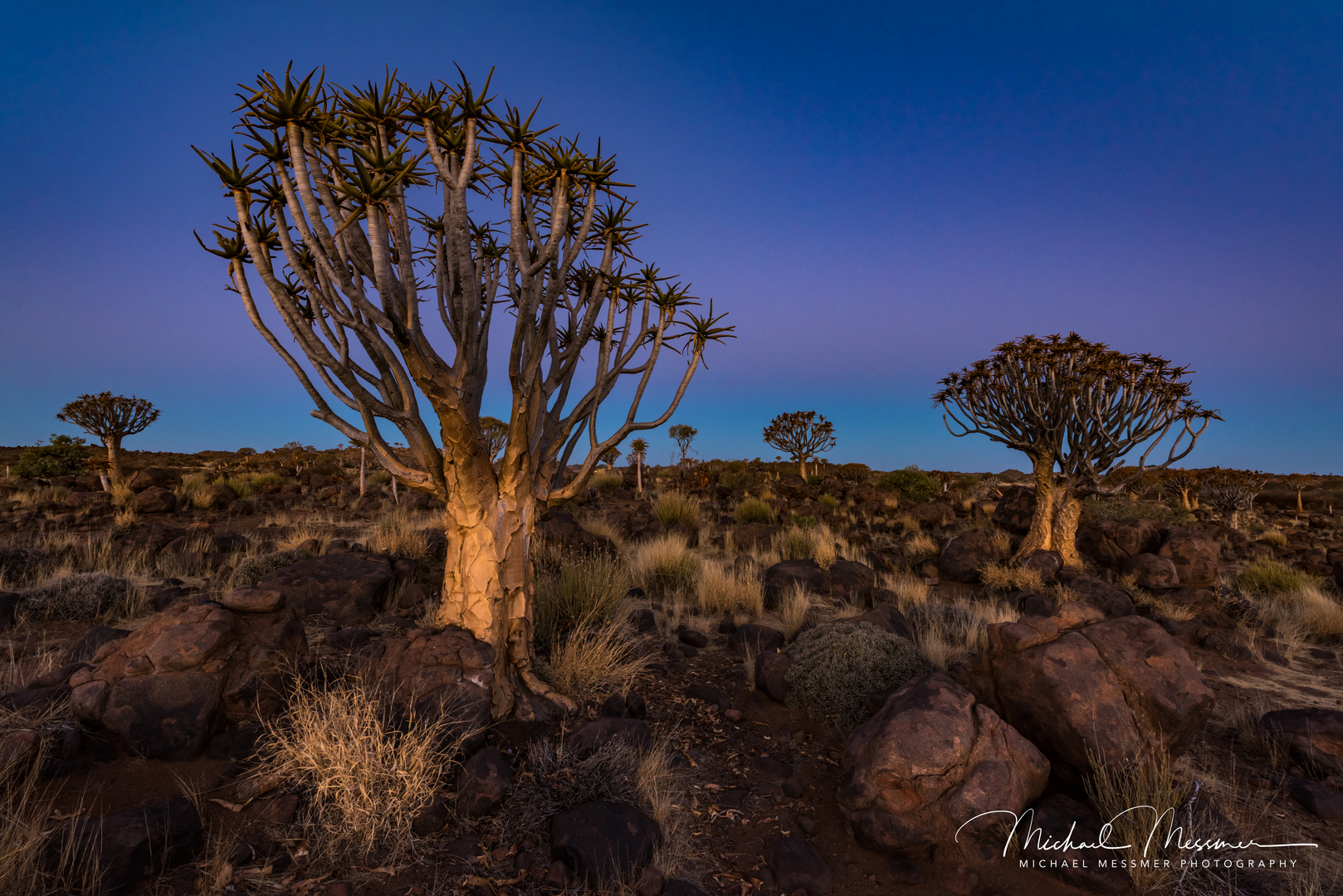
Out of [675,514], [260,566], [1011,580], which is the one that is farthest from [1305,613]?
[260,566]

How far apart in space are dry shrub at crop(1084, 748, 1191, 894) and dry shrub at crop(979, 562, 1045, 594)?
7299mm

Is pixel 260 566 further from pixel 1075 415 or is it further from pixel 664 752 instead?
pixel 1075 415

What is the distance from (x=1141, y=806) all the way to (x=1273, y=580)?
11.6 metres

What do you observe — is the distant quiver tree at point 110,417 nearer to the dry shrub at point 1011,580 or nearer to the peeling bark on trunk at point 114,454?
the peeling bark on trunk at point 114,454

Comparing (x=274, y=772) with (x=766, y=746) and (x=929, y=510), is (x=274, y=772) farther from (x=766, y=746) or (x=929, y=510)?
(x=929, y=510)

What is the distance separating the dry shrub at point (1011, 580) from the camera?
10.5m

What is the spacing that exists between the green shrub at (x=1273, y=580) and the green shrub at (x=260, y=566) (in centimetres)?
1732

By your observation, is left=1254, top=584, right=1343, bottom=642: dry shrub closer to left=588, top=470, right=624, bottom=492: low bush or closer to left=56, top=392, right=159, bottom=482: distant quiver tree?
left=588, top=470, right=624, bottom=492: low bush

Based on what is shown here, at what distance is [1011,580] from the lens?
1062 centimetres

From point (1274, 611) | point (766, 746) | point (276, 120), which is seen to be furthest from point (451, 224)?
point (1274, 611)

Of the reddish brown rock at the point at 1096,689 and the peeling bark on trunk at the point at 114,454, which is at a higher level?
the peeling bark on trunk at the point at 114,454

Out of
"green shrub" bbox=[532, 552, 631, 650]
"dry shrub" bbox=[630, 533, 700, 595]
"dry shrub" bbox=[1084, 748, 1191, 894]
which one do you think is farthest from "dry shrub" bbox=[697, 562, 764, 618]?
"dry shrub" bbox=[1084, 748, 1191, 894]

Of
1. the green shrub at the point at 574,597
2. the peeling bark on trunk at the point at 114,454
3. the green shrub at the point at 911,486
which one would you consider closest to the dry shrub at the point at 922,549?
the green shrub at the point at 574,597

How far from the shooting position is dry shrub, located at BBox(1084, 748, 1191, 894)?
317 centimetres
